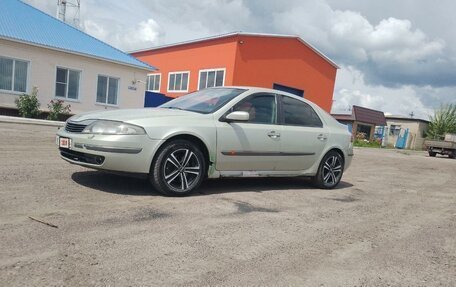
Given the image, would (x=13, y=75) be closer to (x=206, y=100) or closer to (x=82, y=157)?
(x=206, y=100)

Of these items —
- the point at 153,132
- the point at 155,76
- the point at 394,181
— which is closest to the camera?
the point at 153,132

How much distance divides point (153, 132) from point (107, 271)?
238cm

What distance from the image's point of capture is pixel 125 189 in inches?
216

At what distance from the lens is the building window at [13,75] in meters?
17.6

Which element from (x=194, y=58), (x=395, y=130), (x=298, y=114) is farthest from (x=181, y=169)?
(x=395, y=130)

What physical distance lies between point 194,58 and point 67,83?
34.5 feet

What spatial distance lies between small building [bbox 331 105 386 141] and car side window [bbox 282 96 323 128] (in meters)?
41.2

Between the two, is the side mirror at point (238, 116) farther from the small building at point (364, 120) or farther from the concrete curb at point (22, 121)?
the small building at point (364, 120)

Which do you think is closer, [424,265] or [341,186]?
[424,265]

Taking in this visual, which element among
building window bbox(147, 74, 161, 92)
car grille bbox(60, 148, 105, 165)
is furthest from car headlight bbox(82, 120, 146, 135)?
building window bbox(147, 74, 161, 92)

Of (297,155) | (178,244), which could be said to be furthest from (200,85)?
(178,244)

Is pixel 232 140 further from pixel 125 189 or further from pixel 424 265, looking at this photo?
pixel 424 265

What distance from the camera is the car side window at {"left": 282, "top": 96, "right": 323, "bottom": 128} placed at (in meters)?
6.63

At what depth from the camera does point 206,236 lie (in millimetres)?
3924
